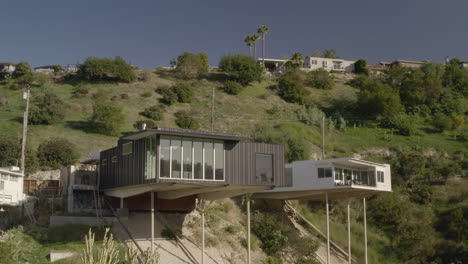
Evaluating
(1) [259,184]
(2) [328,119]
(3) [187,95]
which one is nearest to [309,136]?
(2) [328,119]

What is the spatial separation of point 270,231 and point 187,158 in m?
11.9

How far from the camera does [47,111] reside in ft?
185

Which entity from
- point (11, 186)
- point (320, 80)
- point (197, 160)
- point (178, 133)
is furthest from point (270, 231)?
point (320, 80)

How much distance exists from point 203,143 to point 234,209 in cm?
1205

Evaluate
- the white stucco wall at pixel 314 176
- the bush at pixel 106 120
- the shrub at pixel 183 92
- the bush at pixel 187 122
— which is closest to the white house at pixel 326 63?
the shrub at pixel 183 92

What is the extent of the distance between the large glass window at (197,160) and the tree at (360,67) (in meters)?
71.3

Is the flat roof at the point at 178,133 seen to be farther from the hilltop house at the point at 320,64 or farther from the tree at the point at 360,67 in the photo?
the hilltop house at the point at 320,64

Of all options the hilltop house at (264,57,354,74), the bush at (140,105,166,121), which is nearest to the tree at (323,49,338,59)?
the hilltop house at (264,57,354,74)

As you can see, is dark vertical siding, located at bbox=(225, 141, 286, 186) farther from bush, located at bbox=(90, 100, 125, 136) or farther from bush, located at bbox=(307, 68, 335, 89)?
bush, located at bbox=(307, 68, 335, 89)

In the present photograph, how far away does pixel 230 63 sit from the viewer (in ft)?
267

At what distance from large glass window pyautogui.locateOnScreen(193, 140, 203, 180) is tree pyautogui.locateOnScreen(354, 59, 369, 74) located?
7128cm

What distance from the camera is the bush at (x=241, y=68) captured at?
79.4m

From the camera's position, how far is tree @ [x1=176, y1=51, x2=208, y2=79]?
263 feet

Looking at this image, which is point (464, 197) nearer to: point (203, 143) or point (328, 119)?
point (328, 119)
